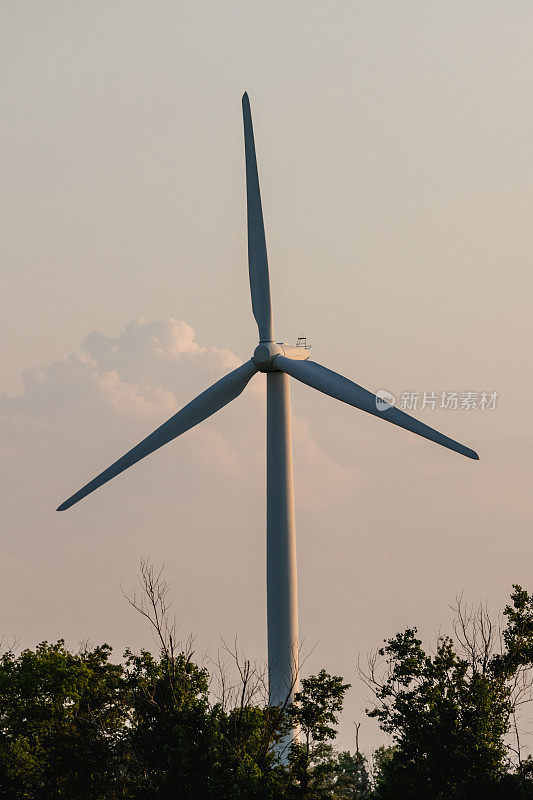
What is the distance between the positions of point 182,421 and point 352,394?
7953 mm

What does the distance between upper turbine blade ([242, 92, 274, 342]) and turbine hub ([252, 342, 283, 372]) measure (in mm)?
1137

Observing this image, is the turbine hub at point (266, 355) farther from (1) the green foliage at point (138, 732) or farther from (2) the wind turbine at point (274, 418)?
(1) the green foliage at point (138, 732)

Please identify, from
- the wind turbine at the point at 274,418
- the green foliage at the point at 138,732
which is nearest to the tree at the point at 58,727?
the green foliage at the point at 138,732

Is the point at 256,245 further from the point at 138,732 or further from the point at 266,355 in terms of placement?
the point at 138,732

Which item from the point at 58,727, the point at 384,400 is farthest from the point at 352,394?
the point at 58,727

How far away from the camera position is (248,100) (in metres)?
51.3

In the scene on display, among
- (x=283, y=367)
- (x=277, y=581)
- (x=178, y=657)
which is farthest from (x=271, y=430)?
(x=178, y=657)

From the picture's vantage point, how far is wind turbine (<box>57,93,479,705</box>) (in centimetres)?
4606

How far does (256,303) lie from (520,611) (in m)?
16.8

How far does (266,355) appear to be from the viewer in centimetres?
4884

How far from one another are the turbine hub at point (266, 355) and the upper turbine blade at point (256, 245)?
1137 mm

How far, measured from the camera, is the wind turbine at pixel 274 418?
46.1 metres

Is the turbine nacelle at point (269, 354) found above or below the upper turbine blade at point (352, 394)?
above

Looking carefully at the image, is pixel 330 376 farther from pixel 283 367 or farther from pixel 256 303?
pixel 256 303
